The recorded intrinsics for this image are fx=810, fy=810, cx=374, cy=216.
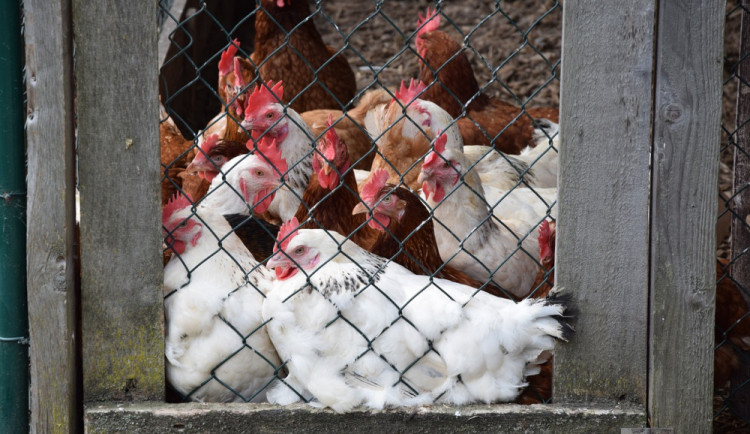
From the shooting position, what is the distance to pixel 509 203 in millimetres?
3396

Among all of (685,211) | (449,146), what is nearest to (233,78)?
(449,146)

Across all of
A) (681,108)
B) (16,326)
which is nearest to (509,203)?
(681,108)

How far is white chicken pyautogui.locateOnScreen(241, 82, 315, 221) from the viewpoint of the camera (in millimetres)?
3365

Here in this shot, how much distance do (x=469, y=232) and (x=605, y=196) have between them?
1.04m

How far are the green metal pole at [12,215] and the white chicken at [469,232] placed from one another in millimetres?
1441

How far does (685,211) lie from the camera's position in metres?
2.06

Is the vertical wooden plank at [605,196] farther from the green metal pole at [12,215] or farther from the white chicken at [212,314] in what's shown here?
the green metal pole at [12,215]

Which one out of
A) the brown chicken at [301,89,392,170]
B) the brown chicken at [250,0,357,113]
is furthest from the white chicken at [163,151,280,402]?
the brown chicken at [250,0,357,113]

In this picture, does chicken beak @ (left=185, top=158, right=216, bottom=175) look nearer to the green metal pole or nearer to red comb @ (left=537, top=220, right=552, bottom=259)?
the green metal pole

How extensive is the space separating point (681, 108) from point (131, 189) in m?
1.39

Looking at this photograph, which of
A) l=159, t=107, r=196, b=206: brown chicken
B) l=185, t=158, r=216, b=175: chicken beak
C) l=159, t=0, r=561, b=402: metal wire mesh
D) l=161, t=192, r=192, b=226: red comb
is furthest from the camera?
l=159, t=107, r=196, b=206: brown chicken

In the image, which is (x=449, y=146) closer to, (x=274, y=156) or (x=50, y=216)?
(x=274, y=156)

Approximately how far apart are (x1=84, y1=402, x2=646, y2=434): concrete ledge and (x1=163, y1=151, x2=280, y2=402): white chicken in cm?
14

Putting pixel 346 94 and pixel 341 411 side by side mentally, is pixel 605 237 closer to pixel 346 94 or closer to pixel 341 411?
pixel 341 411
